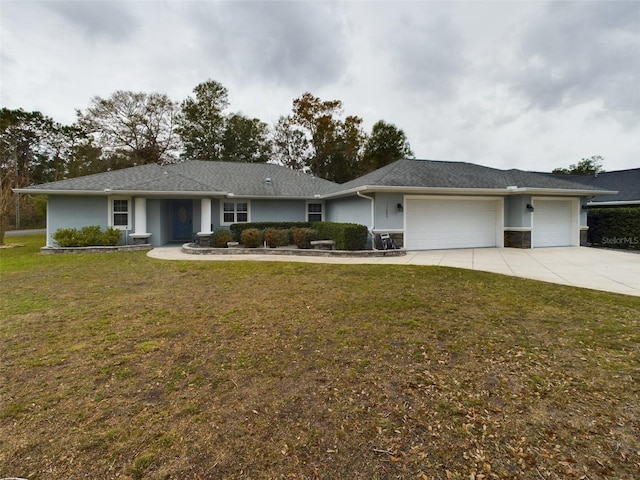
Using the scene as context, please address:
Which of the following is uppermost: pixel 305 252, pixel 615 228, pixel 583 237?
pixel 615 228

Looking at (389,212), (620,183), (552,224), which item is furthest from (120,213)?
(620,183)

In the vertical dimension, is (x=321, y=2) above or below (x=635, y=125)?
above

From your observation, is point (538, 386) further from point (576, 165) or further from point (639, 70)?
point (576, 165)

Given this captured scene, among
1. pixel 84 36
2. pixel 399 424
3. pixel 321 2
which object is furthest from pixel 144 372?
pixel 84 36

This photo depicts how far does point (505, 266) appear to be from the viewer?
29.8 feet

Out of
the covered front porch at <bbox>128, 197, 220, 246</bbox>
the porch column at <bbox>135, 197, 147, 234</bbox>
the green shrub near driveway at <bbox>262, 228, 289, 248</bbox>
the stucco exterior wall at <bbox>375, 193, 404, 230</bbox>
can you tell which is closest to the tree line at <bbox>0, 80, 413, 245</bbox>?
the covered front porch at <bbox>128, 197, 220, 246</bbox>

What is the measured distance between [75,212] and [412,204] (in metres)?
14.3

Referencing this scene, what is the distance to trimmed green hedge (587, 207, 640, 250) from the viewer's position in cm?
1338

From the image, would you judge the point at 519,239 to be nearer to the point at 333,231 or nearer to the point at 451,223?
the point at 451,223

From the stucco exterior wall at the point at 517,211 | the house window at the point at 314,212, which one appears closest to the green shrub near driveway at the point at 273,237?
the house window at the point at 314,212

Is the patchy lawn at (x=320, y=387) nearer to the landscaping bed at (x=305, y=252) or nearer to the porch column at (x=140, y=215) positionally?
the landscaping bed at (x=305, y=252)

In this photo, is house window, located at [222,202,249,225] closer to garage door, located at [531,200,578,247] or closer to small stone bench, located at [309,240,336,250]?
small stone bench, located at [309,240,336,250]

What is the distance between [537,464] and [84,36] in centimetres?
1596

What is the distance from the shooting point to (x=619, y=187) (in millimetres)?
16938
